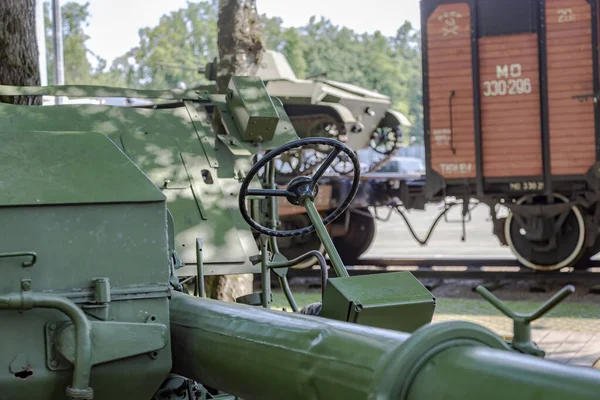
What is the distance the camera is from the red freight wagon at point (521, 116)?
1241 centimetres

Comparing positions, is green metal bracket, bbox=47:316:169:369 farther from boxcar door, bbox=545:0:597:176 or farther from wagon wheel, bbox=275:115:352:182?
wagon wheel, bbox=275:115:352:182

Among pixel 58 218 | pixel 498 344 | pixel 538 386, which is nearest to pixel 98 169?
pixel 58 218

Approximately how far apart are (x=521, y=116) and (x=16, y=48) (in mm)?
7002

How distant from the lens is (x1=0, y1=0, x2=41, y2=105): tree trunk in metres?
7.75

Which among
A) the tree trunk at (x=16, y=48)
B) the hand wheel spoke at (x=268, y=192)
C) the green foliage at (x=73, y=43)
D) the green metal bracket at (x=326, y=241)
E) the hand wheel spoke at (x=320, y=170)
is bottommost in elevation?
the green metal bracket at (x=326, y=241)

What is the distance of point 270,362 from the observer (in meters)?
2.86

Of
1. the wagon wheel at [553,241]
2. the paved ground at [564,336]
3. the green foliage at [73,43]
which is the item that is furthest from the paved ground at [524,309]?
the green foliage at [73,43]

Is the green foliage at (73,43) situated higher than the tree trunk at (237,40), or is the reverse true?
the green foliage at (73,43)

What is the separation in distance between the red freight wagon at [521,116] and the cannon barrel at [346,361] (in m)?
9.44

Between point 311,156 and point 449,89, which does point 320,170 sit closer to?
point 449,89

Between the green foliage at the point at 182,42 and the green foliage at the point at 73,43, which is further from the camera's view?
the green foliage at the point at 182,42

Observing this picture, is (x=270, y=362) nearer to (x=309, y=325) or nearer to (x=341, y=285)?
(x=309, y=325)

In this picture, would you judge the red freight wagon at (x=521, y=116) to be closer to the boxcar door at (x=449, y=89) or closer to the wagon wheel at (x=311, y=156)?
the boxcar door at (x=449, y=89)

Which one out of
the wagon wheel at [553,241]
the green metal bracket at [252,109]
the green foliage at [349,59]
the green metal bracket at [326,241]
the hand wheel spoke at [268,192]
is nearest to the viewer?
the green metal bracket at [326,241]
